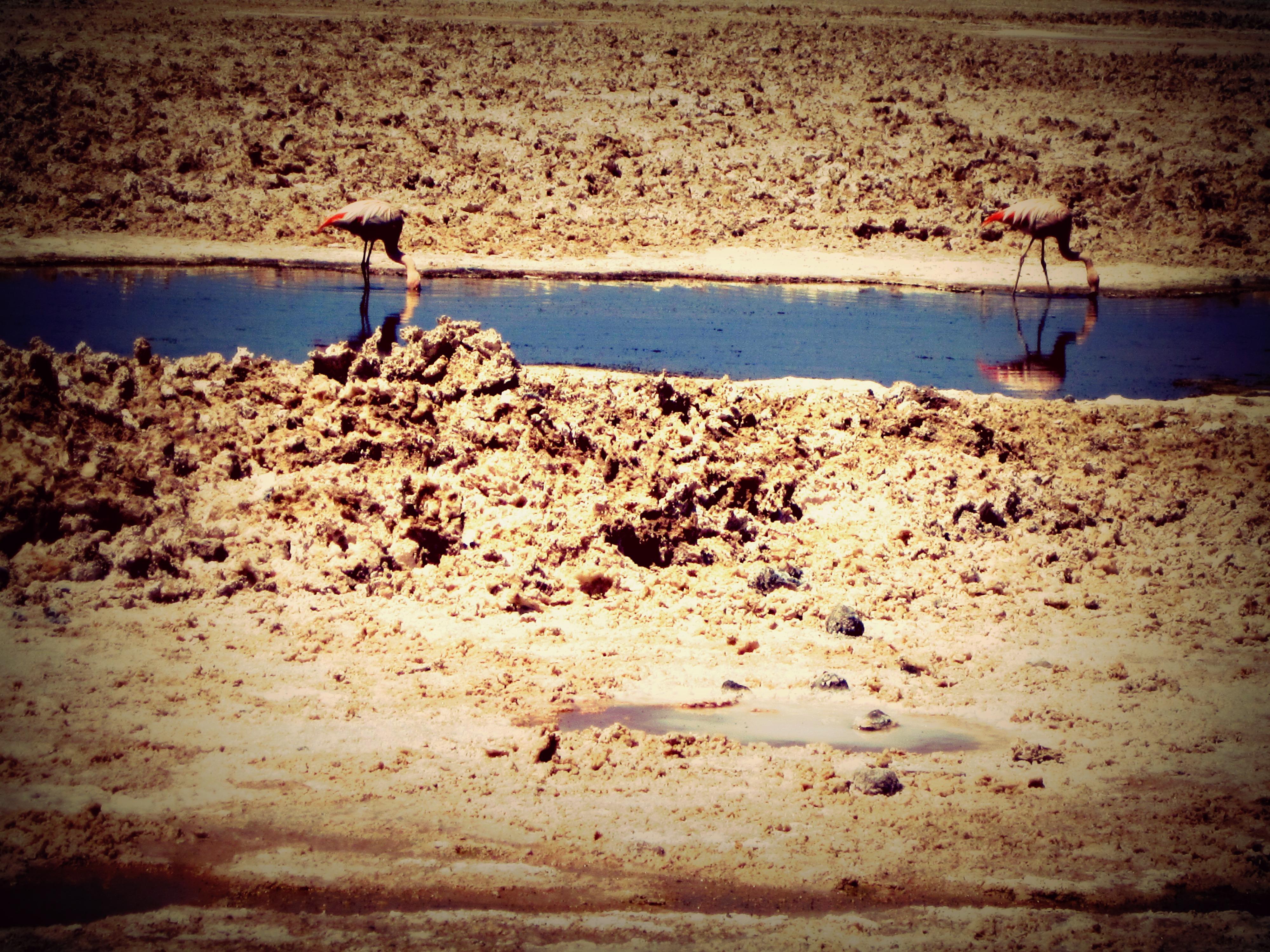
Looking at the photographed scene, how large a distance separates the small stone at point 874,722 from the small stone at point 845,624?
60 cm

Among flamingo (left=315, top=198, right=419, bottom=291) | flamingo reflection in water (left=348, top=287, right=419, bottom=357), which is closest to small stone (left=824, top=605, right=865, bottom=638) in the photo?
flamingo reflection in water (left=348, top=287, right=419, bottom=357)

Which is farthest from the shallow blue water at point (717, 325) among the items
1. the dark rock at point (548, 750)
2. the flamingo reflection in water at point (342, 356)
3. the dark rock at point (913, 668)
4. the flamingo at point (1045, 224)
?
the dark rock at point (548, 750)

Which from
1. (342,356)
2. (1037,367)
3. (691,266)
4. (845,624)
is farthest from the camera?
(691,266)

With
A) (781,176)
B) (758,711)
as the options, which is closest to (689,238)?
(781,176)

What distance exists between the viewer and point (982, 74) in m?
16.4

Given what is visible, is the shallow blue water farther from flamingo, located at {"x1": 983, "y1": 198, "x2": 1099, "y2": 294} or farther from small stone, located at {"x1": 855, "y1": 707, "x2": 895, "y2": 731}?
small stone, located at {"x1": 855, "y1": 707, "x2": 895, "y2": 731}

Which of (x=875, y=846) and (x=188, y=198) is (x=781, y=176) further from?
(x=875, y=846)

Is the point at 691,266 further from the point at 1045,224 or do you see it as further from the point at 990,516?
the point at 990,516

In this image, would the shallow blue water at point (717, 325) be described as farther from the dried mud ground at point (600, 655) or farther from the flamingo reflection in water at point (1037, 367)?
the dried mud ground at point (600, 655)

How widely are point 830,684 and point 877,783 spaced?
0.64 metres

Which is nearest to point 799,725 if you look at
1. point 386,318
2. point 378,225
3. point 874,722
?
point 874,722

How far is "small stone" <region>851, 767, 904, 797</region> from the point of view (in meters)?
3.32

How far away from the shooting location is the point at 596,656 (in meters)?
4.12

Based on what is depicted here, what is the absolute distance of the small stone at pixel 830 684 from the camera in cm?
392
